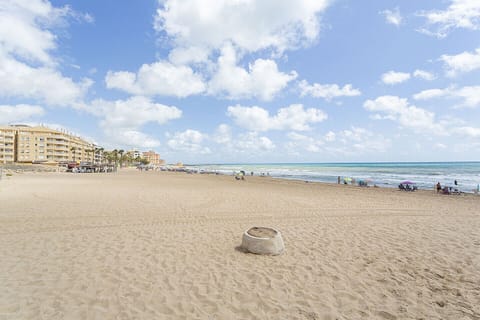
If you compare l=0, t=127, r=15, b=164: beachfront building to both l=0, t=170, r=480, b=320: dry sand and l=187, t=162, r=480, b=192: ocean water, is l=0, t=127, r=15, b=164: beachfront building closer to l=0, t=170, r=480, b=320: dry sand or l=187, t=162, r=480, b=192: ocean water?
l=187, t=162, r=480, b=192: ocean water

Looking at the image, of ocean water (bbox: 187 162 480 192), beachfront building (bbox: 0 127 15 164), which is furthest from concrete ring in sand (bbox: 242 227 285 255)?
beachfront building (bbox: 0 127 15 164)

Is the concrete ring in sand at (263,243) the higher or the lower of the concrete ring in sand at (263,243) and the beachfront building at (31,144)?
the lower

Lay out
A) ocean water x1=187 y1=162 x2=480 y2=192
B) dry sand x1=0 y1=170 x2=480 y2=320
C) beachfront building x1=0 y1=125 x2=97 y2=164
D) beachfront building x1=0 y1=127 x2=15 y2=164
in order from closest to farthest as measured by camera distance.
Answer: dry sand x1=0 y1=170 x2=480 y2=320 < ocean water x1=187 y1=162 x2=480 y2=192 < beachfront building x1=0 y1=127 x2=15 y2=164 < beachfront building x1=0 y1=125 x2=97 y2=164

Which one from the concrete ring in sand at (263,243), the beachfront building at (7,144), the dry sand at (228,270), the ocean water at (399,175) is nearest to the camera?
the dry sand at (228,270)

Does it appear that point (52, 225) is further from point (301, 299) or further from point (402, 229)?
point (402, 229)

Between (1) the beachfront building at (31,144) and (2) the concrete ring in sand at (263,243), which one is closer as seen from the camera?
(2) the concrete ring in sand at (263,243)

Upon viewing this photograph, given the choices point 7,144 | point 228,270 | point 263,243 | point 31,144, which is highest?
point 31,144

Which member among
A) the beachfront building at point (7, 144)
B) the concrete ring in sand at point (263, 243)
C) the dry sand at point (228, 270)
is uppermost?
the beachfront building at point (7, 144)

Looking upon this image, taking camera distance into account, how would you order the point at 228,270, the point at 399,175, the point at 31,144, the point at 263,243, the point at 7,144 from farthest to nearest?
the point at 31,144, the point at 7,144, the point at 399,175, the point at 263,243, the point at 228,270

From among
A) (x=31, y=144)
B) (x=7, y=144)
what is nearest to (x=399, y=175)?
(x=31, y=144)

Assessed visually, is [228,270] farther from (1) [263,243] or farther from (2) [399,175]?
(2) [399,175]

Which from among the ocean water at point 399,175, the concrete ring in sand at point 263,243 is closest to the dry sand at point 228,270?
the concrete ring in sand at point 263,243

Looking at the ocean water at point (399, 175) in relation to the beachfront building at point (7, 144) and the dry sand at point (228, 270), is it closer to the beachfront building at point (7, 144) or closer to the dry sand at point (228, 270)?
the dry sand at point (228, 270)

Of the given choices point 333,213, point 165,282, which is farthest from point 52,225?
point 333,213
